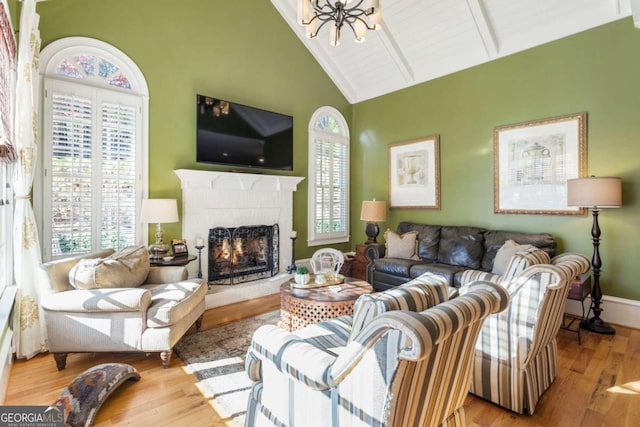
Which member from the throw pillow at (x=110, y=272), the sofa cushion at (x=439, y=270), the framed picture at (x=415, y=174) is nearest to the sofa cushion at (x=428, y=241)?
the sofa cushion at (x=439, y=270)

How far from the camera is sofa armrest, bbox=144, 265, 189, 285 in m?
3.08

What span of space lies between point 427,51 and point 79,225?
200 inches

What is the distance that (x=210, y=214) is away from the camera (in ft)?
13.6

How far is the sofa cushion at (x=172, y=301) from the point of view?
241 centimetres

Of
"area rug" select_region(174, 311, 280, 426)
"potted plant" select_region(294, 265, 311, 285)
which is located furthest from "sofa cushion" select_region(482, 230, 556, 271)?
"area rug" select_region(174, 311, 280, 426)

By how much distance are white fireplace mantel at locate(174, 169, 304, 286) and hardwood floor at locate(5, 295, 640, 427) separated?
1.71m

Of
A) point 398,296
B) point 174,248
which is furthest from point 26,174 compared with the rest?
point 398,296

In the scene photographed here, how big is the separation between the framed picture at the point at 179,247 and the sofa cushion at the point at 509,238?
3.64 metres

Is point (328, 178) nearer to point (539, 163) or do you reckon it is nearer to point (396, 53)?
point (396, 53)

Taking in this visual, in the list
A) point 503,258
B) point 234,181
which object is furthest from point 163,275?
point 503,258

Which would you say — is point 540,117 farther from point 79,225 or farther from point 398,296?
point 79,225

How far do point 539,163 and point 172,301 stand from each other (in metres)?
4.37

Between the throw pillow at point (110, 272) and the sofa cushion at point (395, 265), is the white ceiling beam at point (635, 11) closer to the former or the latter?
the sofa cushion at point (395, 265)

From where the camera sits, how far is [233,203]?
14.3ft
